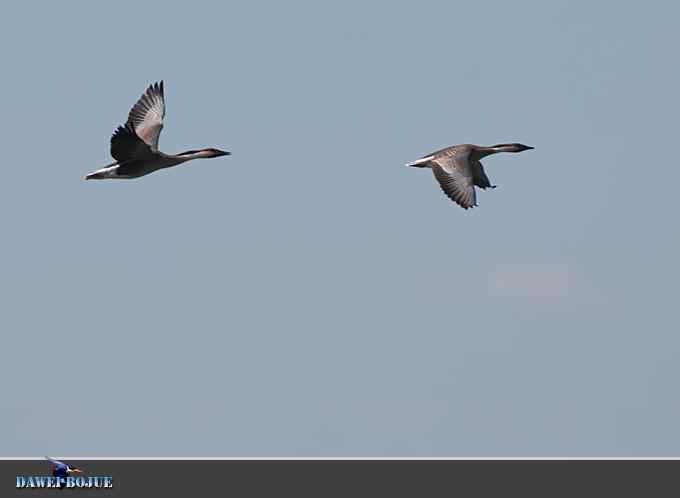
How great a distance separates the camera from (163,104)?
232ft

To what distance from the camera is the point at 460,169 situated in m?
68.8

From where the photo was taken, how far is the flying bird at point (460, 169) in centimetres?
6712

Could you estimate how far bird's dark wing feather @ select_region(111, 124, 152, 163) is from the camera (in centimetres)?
6081

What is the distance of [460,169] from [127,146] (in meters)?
14.3

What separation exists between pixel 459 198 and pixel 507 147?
6.90 metres

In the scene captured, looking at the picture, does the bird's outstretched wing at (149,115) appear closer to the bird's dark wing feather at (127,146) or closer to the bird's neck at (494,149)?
the bird's dark wing feather at (127,146)

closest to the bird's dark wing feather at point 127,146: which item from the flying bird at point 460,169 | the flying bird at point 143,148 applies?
the flying bird at point 143,148

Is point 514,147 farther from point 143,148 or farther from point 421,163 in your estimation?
point 143,148

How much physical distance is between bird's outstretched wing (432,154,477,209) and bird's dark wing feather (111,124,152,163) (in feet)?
39.2

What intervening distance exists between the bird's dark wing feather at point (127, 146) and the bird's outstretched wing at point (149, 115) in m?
5.87
